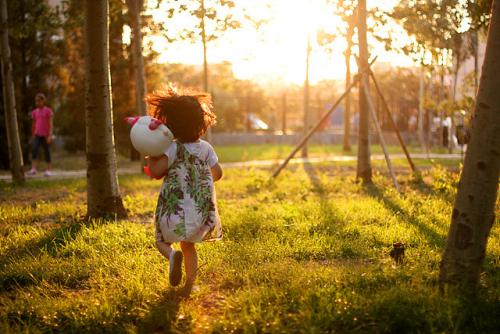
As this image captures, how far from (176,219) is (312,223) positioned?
9.90ft

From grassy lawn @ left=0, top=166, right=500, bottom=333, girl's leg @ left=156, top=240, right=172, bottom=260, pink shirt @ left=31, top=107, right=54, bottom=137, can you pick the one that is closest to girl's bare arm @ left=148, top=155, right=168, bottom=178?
girl's leg @ left=156, top=240, right=172, bottom=260

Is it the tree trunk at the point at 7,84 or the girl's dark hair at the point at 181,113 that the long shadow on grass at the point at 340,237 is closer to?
the girl's dark hair at the point at 181,113

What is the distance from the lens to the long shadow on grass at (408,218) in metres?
5.82

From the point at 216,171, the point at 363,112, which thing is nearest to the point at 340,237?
the point at 216,171

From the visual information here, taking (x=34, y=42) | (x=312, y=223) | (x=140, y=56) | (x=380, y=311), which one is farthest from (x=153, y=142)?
(x=34, y=42)

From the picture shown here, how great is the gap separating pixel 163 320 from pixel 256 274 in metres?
1.10

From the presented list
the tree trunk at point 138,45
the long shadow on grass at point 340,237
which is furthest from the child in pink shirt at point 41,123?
the long shadow on grass at point 340,237

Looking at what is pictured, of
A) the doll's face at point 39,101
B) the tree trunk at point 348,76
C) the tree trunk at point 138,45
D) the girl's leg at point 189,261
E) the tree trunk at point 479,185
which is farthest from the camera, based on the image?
the doll's face at point 39,101

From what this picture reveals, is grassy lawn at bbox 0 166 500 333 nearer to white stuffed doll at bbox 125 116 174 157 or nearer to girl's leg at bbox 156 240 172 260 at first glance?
girl's leg at bbox 156 240 172 260

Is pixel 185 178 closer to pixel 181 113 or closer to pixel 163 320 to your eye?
pixel 181 113

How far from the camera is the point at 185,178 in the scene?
427 cm

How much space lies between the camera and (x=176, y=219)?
4.18m

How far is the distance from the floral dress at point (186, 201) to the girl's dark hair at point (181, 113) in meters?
0.10

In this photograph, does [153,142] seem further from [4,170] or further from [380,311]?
[4,170]
